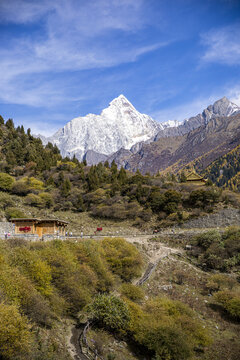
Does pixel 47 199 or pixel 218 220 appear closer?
pixel 218 220

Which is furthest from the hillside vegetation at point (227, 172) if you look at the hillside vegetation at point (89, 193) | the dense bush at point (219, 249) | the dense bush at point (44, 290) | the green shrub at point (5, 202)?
the dense bush at point (44, 290)

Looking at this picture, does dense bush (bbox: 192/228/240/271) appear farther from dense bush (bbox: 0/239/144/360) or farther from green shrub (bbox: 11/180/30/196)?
green shrub (bbox: 11/180/30/196)

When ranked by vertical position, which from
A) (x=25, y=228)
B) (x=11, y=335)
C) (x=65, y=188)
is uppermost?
(x=65, y=188)

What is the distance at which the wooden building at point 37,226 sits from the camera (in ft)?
124

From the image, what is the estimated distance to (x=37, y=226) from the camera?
39.0m

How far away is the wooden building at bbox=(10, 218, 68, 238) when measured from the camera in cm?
3769

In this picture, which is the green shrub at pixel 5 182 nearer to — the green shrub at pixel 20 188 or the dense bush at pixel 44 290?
the green shrub at pixel 20 188

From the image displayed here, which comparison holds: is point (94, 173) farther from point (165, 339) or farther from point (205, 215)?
point (165, 339)

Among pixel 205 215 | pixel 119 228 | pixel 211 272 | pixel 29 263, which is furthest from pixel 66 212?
pixel 29 263

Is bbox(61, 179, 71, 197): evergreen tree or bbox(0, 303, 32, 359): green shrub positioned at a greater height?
bbox(61, 179, 71, 197): evergreen tree

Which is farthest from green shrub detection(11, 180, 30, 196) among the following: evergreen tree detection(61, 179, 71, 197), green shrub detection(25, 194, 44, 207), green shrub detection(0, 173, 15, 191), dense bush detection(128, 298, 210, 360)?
dense bush detection(128, 298, 210, 360)

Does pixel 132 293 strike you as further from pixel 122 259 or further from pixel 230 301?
pixel 230 301

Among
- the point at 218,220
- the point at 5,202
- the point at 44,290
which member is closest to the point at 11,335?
the point at 44,290

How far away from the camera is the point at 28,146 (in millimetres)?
87500
